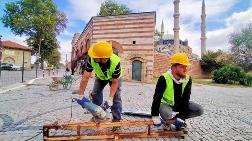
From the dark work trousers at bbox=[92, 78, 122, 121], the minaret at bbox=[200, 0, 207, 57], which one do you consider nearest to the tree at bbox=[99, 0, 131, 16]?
the minaret at bbox=[200, 0, 207, 57]

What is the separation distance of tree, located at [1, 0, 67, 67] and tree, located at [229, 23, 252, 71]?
122 ft

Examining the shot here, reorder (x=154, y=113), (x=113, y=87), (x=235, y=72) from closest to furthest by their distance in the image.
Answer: (x=154, y=113), (x=113, y=87), (x=235, y=72)

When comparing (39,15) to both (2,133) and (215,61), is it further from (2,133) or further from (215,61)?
(2,133)

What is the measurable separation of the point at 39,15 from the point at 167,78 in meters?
53.0

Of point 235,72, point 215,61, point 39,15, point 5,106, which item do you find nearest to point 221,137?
point 5,106

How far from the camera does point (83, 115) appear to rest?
7293 millimetres

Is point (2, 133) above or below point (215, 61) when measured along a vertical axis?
below

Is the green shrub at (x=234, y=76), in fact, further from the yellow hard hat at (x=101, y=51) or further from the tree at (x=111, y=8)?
the yellow hard hat at (x=101, y=51)

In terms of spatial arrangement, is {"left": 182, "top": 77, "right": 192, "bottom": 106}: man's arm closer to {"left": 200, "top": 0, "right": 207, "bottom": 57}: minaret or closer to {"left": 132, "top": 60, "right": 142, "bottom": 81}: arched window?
{"left": 132, "top": 60, "right": 142, "bottom": 81}: arched window

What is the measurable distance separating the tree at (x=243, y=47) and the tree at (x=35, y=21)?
37.2 metres

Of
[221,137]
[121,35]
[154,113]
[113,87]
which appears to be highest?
[121,35]

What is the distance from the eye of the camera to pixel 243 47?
5419cm

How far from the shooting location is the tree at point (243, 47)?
51.6 meters

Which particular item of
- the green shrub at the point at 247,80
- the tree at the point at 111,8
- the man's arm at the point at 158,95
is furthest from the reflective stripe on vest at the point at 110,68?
the tree at the point at 111,8
